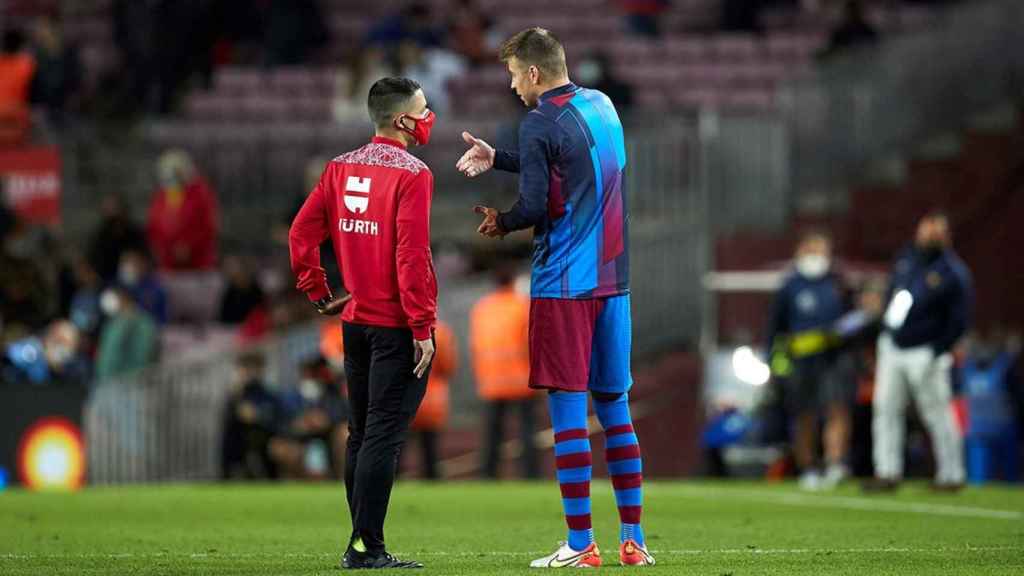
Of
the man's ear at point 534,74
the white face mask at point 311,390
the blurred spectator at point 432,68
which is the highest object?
the blurred spectator at point 432,68

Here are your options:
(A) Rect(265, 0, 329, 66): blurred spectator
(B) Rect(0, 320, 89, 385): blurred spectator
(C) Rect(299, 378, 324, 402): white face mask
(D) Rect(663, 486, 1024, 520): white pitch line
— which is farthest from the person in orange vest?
(A) Rect(265, 0, 329, 66): blurred spectator

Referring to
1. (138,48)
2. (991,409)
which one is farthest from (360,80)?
(991,409)

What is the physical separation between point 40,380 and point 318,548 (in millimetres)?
10056

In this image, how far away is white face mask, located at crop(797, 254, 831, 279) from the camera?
20.3 metres

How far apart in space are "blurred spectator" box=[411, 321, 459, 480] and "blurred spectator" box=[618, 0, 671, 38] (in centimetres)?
782

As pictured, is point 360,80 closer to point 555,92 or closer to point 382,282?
point 555,92

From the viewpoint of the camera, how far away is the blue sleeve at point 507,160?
385 inches

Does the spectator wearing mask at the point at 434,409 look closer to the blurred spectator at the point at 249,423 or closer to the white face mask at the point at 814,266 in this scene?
the blurred spectator at the point at 249,423

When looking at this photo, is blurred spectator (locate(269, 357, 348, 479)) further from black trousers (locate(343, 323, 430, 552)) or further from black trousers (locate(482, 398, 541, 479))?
black trousers (locate(343, 323, 430, 552))

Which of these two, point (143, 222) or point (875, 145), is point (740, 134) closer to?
point (875, 145)

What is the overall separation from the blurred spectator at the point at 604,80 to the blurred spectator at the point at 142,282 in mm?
5266

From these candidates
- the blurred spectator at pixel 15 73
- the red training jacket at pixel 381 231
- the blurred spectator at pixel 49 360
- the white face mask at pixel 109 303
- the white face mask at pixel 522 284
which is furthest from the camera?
the blurred spectator at pixel 15 73

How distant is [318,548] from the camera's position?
1118 cm

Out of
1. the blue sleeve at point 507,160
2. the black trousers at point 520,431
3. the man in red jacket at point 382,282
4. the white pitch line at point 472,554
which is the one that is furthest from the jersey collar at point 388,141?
the black trousers at point 520,431
